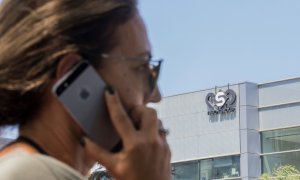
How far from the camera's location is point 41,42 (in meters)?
1.83

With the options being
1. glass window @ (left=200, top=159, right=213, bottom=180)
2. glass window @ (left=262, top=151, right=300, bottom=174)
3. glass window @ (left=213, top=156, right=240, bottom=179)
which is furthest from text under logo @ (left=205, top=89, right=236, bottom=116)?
glass window @ (left=262, top=151, right=300, bottom=174)

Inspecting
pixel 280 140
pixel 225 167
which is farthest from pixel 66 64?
pixel 225 167

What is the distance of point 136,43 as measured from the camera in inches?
77.4

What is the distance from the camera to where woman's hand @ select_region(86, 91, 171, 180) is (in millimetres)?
1801

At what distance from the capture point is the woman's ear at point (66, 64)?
1.84m

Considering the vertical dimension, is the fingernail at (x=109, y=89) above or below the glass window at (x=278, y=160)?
below

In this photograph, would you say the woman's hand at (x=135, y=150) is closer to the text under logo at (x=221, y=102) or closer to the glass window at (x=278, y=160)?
the glass window at (x=278, y=160)

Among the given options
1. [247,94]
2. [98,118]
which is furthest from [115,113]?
[247,94]

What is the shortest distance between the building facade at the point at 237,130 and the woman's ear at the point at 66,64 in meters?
41.1

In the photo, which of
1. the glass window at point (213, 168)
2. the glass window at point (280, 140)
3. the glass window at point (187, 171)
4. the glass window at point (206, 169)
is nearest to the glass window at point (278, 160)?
the glass window at point (280, 140)

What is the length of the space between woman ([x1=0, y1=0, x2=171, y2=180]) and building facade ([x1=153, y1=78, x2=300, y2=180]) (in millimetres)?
41054

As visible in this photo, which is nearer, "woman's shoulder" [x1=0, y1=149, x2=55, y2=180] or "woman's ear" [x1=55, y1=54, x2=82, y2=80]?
"woman's shoulder" [x1=0, y1=149, x2=55, y2=180]

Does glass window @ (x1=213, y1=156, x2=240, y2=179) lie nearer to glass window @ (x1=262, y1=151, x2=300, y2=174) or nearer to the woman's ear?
glass window @ (x1=262, y1=151, x2=300, y2=174)

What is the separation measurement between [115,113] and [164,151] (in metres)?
0.14
